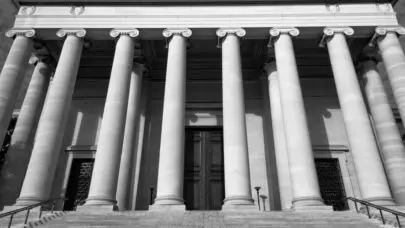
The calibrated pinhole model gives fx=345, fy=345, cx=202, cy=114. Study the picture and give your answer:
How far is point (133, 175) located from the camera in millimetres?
25000

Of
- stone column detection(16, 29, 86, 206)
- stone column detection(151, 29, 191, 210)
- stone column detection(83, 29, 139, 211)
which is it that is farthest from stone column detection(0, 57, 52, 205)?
stone column detection(151, 29, 191, 210)

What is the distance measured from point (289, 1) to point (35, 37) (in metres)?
17.2

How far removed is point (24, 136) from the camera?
23.1m

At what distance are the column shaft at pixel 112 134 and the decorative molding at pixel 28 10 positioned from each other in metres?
6.45

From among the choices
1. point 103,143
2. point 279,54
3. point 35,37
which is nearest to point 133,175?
point 103,143

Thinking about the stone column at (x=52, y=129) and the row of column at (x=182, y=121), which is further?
the stone column at (x=52, y=129)

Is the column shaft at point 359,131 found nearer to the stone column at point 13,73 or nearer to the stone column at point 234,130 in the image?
the stone column at point 234,130

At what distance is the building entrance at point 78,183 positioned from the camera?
80.2 ft

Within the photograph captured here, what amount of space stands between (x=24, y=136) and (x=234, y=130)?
14310 millimetres

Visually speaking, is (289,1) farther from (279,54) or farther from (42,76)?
(42,76)

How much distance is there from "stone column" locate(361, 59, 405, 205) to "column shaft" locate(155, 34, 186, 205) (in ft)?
41.9

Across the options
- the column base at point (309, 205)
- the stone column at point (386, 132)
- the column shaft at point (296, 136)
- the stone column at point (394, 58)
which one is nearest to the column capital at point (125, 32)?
the column shaft at point (296, 136)

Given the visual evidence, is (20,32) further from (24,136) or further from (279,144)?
(279,144)

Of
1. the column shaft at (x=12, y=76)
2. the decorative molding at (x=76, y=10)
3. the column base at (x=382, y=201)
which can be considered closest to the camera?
the column base at (x=382, y=201)
